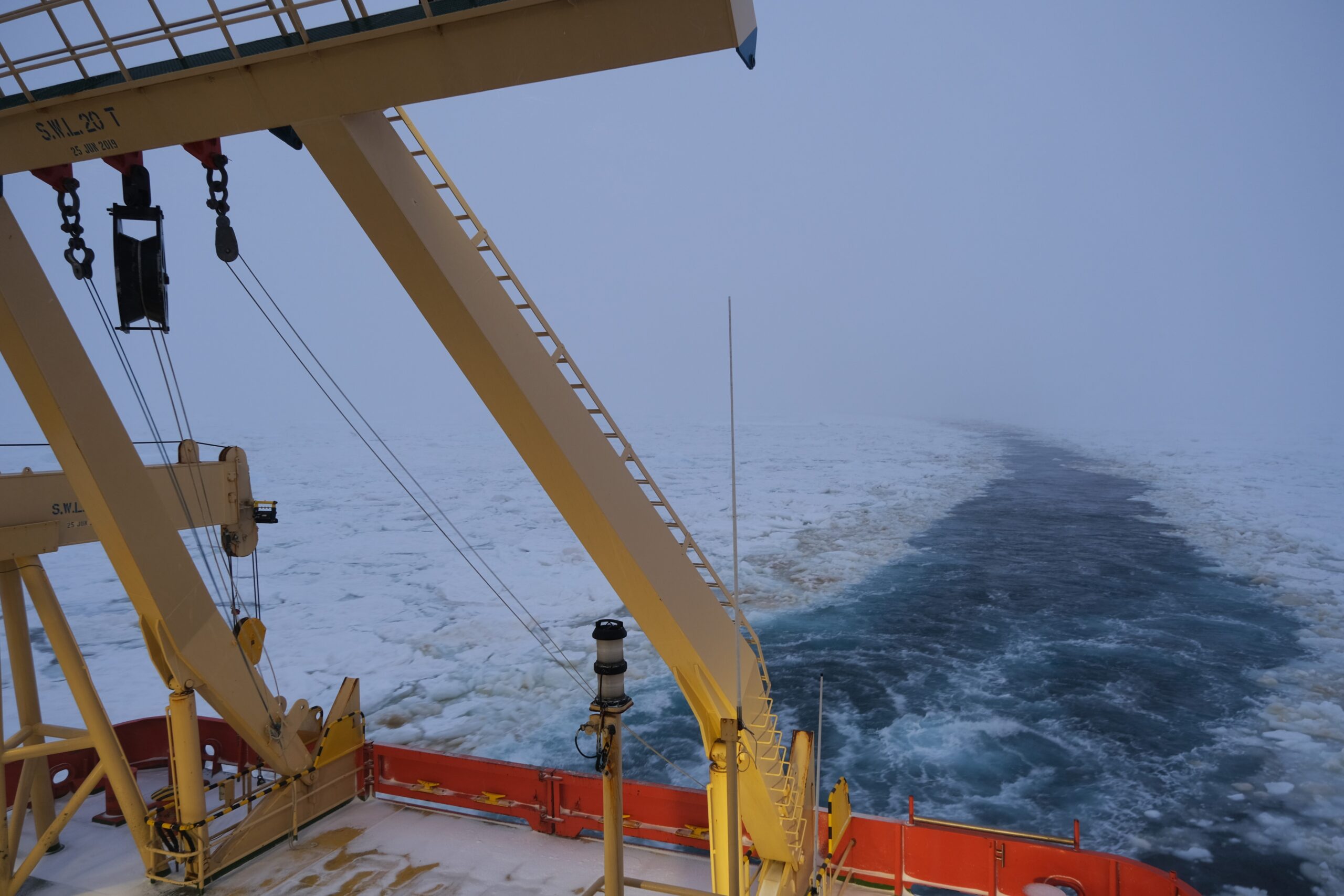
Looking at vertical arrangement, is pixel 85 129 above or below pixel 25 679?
above

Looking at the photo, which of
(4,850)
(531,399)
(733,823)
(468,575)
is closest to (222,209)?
(531,399)

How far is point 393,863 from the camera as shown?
566 cm

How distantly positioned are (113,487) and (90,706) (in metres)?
1.64

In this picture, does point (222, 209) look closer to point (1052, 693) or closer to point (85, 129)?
point (85, 129)

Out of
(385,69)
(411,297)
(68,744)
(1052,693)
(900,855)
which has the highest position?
(385,69)

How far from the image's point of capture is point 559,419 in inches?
130

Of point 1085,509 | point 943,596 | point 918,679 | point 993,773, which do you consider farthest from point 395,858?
point 1085,509

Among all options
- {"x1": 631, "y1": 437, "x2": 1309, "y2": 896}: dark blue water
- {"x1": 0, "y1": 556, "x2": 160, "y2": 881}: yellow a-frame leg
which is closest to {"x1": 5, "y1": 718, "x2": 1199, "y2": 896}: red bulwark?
{"x1": 0, "y1": 556, "x2": 160, "y2": 881}: yellow a-frame leg

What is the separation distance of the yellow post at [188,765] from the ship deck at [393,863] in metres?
0.41

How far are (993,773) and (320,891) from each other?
23.2ft

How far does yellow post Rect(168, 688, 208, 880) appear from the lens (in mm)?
5078

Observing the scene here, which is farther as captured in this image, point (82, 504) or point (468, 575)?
point (468, 575)

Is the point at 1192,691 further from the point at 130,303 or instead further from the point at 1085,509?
the point at 1085,509

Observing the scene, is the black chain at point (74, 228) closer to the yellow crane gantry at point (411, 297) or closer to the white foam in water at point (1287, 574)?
the yellow crane gantry at point (411, 297)
